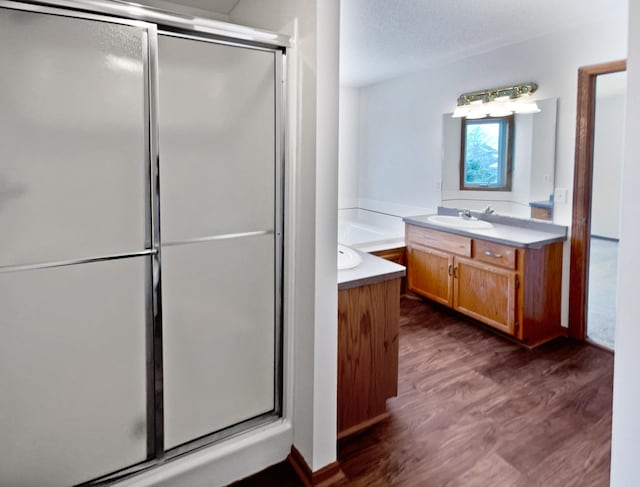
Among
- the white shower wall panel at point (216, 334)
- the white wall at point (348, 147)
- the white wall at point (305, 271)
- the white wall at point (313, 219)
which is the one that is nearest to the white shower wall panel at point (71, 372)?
the white shower wall panel at point (216, 334)

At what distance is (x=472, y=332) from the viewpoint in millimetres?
3400

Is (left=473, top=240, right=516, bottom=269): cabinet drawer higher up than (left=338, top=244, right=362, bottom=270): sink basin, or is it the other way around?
(left=338, top=244, right=362, bottom=270): sink basin

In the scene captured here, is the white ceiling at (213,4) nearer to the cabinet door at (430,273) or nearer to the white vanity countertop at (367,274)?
the white vanity countertop at (367,274)

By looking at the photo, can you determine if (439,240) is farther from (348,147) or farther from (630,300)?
(630,300)

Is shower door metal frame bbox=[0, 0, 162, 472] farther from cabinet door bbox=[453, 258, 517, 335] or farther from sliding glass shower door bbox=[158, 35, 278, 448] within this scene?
cabinet door bbox=[453, 258, 517, 335]

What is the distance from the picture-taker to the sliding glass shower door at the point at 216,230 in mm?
1578

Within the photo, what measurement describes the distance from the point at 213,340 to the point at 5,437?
73cm

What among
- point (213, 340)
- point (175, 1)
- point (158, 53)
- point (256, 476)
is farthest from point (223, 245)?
point (175, 1)

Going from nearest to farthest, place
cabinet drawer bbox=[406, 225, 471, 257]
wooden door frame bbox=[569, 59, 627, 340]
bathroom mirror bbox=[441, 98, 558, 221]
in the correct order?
wooden door frame bbox=[569, 59, 627, 340] → bathroom mirror bbox=[441, 98, 558, 221] → cabinet drawer bbox=[406, 225, 471, 257]

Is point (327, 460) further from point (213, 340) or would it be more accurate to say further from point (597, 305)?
point (597, 305)

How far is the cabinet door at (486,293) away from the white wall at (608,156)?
7.18 ft

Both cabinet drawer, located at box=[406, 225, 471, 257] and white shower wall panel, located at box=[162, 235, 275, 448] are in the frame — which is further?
cabinet drawer, located at box=[406, 225, 471, 257]

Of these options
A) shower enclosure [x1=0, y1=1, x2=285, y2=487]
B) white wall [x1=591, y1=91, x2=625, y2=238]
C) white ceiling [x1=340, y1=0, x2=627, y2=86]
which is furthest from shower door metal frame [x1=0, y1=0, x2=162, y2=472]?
white wall [x1=591, y1=91, x2=625, y2=238]

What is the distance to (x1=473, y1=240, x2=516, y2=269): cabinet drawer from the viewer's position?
3082mm
